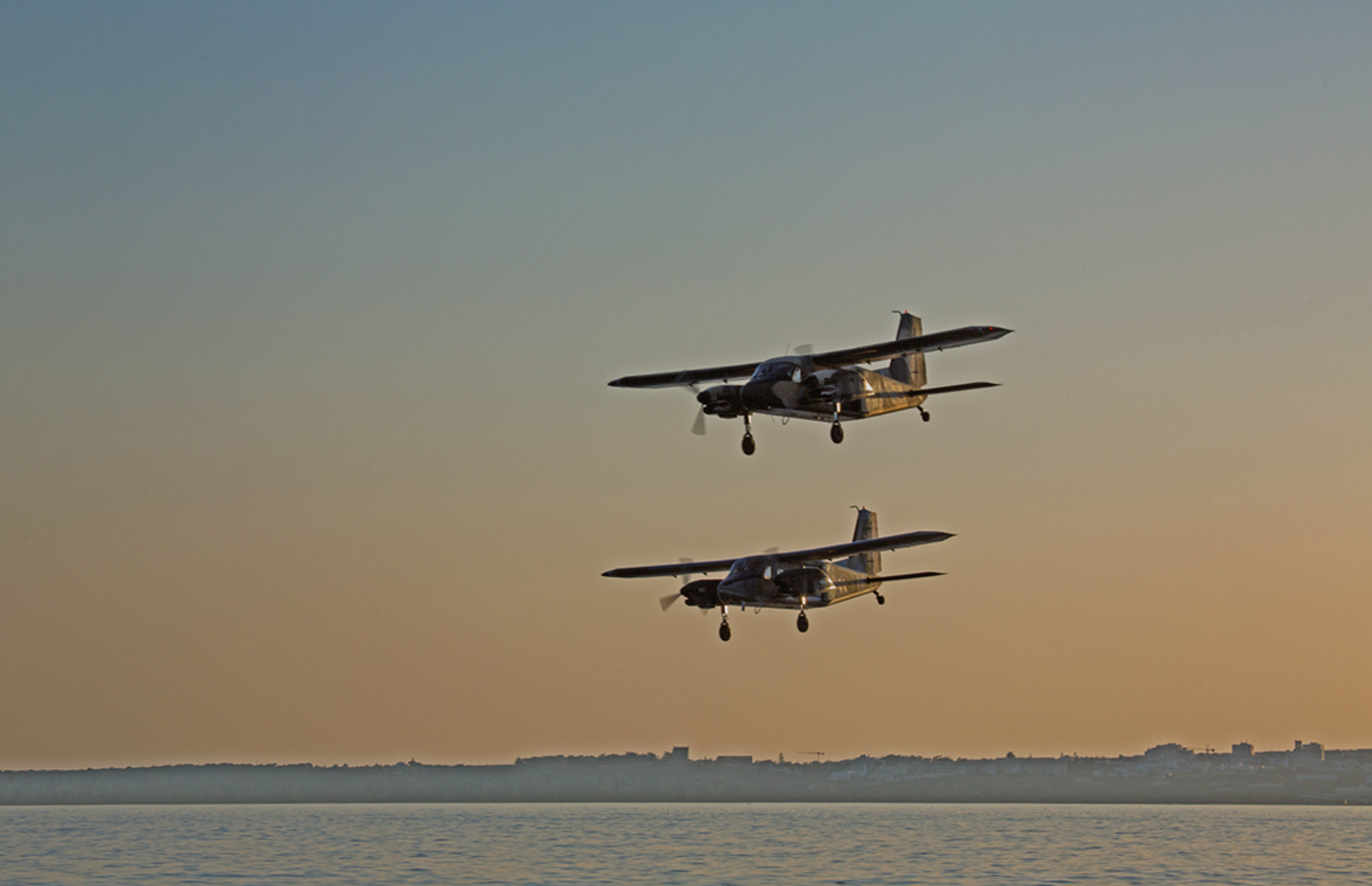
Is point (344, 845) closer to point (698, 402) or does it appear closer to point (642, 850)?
point (642, 850)

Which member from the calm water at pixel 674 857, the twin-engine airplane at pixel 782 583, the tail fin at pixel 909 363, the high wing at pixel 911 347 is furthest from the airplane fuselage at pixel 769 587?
the calm water at pixel 674 857

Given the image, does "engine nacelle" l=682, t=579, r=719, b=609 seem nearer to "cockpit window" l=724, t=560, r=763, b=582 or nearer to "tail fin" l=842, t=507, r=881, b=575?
"cockpit window" l=724, t=560, r=763, b=582

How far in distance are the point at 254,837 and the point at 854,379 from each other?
126 m

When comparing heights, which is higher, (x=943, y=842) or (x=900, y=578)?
(x=900, y=578)

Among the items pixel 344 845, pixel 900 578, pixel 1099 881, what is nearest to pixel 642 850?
pixel 344 845

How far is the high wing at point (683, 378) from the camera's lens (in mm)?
53188

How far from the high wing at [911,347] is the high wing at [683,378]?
2.89 meters

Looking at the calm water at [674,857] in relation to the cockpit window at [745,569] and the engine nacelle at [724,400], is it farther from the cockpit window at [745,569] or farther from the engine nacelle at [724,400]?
the engine nacelle at [724,400]

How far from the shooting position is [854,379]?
51.4 metres

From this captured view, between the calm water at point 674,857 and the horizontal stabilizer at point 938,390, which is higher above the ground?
the horizontal stabilizer at point 938,390

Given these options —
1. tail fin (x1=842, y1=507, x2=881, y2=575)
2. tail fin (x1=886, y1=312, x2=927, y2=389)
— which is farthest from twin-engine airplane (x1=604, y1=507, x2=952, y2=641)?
tail fin (x1=842, y1=507, x2=881, y2=575)

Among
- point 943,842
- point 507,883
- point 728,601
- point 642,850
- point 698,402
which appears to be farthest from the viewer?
point 943,842

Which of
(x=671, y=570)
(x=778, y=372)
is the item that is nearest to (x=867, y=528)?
(x=671, y=570)

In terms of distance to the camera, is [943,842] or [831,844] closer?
[831,844]
